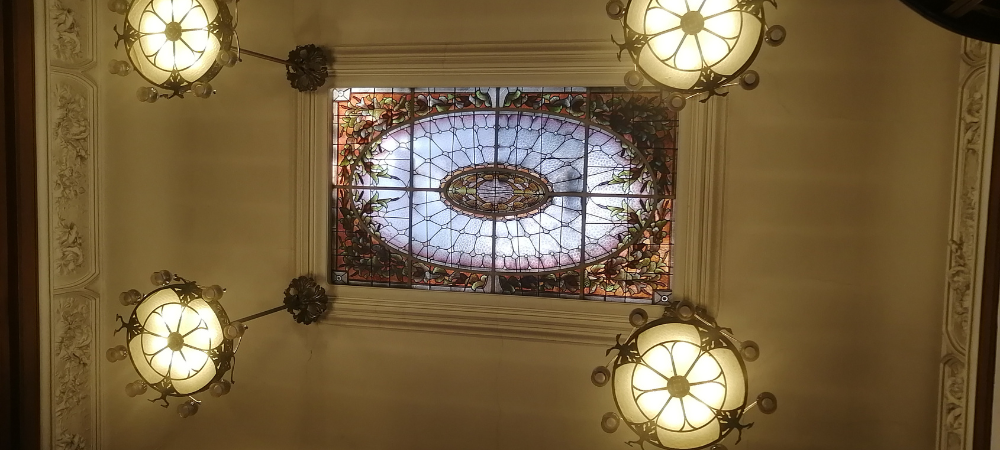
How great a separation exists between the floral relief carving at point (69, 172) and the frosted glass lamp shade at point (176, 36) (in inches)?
38.6

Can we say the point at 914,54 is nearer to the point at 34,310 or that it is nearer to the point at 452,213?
the point at 452,213

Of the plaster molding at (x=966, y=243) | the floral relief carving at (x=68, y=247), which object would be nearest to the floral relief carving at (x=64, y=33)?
the floral relief carving at (x=68, y=247)

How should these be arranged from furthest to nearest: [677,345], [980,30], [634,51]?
[677,345] < [634,51] < [980,30]

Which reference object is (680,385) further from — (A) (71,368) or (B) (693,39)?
(A) (71,368)

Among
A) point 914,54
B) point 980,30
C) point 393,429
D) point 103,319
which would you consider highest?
point 914,54

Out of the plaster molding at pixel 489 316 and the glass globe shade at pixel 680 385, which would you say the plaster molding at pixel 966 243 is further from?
the plaster molding at pixel 489 316

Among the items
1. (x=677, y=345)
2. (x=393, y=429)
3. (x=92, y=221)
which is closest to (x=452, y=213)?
(x=393, y=429)

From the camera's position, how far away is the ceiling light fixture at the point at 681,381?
7.09 feet

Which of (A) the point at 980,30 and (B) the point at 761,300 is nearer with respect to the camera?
(A) the point at 980,30

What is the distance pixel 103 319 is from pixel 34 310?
382 mm

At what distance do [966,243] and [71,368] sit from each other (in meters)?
4.14

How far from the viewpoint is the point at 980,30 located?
52.6 inches

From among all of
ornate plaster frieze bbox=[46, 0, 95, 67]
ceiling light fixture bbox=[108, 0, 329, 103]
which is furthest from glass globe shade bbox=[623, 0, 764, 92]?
ornate plaster frieze bbox=[46, 0, 95, 67]

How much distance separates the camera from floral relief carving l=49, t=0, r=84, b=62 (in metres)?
3.09
